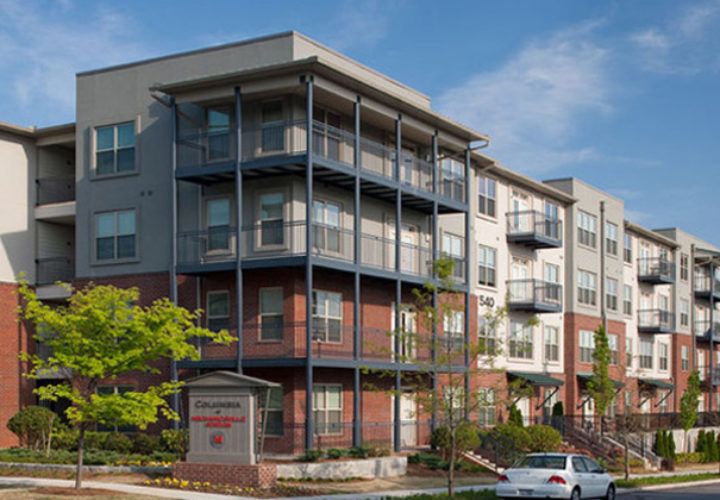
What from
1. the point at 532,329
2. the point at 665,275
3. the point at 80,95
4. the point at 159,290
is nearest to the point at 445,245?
the point at 532,329

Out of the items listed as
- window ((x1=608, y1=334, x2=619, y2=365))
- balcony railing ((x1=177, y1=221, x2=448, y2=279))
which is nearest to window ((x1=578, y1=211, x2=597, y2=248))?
window ((x1=608, y1=334, x2=619, y2=365))

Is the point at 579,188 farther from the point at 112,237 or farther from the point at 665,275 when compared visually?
the point at 112,237

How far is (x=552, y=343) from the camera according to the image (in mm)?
52688

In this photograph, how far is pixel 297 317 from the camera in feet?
113

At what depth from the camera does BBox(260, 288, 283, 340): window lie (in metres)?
34.6

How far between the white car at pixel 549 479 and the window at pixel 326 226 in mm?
11267

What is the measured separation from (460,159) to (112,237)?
15038 millimetres

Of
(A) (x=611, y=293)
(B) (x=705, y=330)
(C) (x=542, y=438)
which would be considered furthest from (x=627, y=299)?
(C) (x=542, y=438)

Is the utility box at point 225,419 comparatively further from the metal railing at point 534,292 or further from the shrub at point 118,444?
the metal railing at point 534,292

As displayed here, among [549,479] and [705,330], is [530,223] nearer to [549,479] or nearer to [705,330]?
[549,479]

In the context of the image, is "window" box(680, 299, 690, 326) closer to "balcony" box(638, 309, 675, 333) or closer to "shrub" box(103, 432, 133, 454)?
"balcony" box(638, 309, 675, 333)

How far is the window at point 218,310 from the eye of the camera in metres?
35.8

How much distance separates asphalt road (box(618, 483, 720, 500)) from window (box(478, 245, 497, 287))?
13761mm

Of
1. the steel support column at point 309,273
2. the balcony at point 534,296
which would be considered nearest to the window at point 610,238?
the balcony at point 534,296
